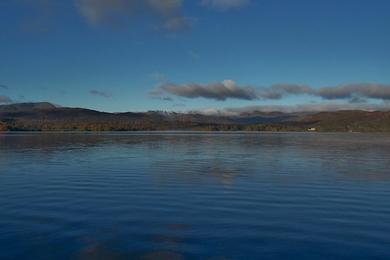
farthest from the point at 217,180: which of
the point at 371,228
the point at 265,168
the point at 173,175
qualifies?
the point at 371,228

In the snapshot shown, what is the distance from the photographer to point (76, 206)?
17219 mm

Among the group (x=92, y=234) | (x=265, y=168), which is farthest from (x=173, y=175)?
(x=92, y=234)

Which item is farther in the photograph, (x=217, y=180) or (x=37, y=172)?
(x=37, y=172)

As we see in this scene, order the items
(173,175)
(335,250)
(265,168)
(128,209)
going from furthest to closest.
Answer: (265,168), (173,175), (128,209), (335,250)

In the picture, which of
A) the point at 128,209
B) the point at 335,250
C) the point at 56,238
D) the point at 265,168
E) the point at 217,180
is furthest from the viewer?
the point at 265,168

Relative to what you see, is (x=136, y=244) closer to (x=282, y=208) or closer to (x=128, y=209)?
(x=128, y=209)

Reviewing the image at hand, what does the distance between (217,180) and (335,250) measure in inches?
550

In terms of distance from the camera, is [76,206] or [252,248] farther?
[76,206]

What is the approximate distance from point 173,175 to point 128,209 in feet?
36.9

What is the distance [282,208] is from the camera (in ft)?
55.3

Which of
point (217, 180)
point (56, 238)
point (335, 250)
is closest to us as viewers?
point (335, 250)

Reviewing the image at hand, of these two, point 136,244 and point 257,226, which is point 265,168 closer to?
point 257,226

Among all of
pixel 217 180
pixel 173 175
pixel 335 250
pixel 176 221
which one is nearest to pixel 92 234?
pixel 176 221

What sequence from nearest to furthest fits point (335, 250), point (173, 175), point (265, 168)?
point (335, 250) < point (173, 175) < point (265, 168)
